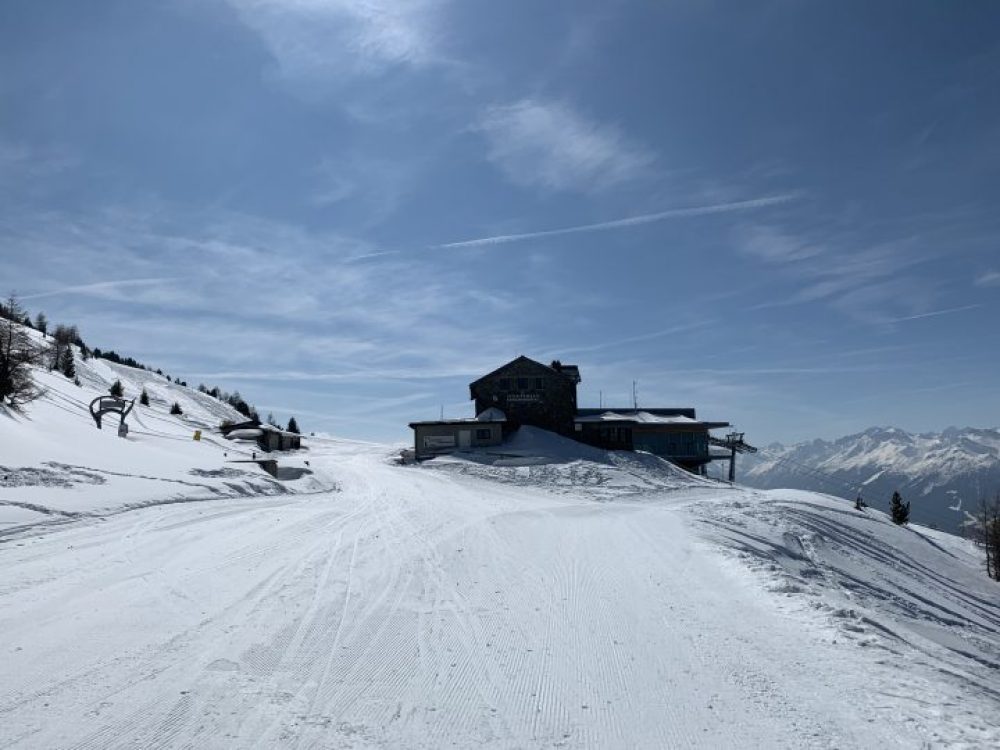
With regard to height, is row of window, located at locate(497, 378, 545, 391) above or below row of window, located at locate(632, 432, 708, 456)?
above

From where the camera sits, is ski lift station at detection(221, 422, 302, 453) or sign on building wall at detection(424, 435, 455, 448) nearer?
sign on building wall at detection(424, 435, 455, 448)

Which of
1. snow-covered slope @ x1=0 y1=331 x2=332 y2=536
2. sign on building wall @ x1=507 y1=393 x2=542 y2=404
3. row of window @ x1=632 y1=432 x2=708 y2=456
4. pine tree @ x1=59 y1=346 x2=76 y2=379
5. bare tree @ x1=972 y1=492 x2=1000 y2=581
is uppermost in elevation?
pine tree @ x1=59 y1=346 x2=76 y2=379

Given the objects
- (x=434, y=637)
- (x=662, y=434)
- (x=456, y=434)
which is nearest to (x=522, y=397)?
(x=456, y=434)

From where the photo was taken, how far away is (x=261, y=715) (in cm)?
494

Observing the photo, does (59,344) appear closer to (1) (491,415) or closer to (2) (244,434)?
(2) (244,434)

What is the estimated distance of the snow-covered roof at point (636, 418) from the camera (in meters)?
52.4

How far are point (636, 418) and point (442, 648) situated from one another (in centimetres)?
5017

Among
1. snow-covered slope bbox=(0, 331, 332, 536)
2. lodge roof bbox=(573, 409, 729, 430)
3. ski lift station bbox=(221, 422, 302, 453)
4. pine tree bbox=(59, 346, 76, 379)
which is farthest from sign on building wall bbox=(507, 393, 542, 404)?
pine tree bbox=(59, 346, 76, 379)

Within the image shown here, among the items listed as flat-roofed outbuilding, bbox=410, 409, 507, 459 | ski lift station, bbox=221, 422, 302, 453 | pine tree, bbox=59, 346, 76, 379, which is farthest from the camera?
pine tree, bbox=59, 346, 76, 379

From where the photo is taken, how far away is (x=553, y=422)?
5131 centimetres

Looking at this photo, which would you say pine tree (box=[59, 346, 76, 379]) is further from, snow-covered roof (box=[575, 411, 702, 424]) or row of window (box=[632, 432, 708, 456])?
row of window (box=[632, 432, 708, 456])

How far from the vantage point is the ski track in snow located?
491 centimetres

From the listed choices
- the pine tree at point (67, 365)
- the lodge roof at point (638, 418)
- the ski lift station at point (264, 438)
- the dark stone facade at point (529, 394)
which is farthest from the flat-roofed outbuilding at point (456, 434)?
the pine tree at point (67, 365)

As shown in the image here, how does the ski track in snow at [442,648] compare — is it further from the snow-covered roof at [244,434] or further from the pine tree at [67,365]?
the pine tree at [67,365]
